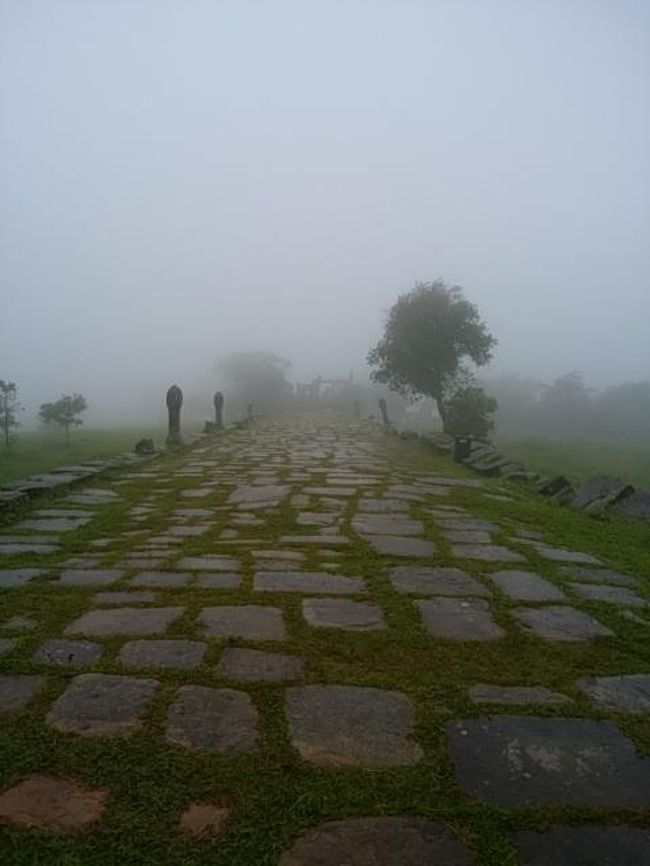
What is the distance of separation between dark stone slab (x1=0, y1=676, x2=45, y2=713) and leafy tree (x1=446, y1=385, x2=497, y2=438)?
15.3 meters

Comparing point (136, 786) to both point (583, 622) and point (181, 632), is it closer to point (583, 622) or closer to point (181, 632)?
point (181, 632)

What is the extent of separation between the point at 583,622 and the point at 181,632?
2.13 meters

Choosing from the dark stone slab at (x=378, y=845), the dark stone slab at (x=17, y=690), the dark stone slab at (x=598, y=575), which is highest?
the dark stone slab at (x=17, y=690)

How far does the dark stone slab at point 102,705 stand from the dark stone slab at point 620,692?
1773 mm

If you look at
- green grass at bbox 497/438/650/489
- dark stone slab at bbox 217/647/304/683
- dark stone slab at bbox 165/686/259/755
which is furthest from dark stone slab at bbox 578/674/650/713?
green grass at bbox 497/438/650/489

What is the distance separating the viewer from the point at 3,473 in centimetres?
1046

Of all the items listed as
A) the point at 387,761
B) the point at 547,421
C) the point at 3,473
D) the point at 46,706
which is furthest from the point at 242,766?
the point at 547,421

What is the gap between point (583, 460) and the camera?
17.0m

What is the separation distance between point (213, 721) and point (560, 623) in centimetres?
195

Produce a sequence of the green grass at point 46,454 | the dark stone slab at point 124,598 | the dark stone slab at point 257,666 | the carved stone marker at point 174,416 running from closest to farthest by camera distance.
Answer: the dark stone slab at point 257,666, the dark stone slab at point 124,598, the green grass at point 46,454, the carved stone marker at point 174,416

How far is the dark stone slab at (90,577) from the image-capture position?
3533 millimetres

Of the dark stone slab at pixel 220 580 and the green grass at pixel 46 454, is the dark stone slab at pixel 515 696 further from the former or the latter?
the green grass at pixel 46 454

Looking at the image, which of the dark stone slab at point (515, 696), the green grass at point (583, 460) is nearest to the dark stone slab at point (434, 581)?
the dark stone slab at point (515, 696)

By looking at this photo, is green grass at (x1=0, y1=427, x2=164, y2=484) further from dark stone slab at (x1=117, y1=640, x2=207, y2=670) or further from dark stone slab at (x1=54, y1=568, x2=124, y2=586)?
dark stone slab at (x1=117, y1=640, x2=207, y2=670)
